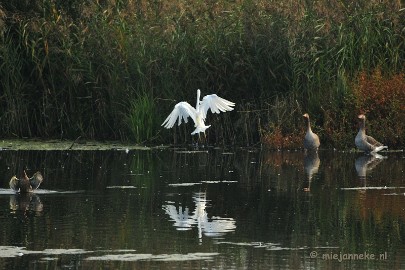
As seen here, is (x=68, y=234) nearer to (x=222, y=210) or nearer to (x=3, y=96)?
(x=222, y=210)

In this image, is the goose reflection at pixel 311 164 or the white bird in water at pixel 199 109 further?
the white bird in water at pixel 199 109

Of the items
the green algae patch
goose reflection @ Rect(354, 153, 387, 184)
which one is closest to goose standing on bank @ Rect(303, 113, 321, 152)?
goose reflection @ Rect(354, 153, 387, 184)

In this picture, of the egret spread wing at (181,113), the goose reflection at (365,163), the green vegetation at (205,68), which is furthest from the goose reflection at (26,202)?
the green vegetation at (205,68)

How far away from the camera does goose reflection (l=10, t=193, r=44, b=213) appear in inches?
551

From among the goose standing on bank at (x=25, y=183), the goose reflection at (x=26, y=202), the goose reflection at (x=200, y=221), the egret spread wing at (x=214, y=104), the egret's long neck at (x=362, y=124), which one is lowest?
the goose reflection at (x=200, y=221)

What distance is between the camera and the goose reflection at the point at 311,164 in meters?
17.6

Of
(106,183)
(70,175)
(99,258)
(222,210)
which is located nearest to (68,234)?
(99,258)

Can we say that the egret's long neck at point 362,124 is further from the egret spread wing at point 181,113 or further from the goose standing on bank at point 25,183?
the goose standing on bank at point 25,183

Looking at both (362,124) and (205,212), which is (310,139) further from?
(205,212)

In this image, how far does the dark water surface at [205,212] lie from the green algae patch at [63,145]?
0.52 m

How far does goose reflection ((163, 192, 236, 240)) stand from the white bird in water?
6.24 metres

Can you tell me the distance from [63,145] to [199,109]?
264 cm

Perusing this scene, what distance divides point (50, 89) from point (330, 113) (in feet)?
16.7

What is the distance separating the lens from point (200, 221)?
12.9 m
